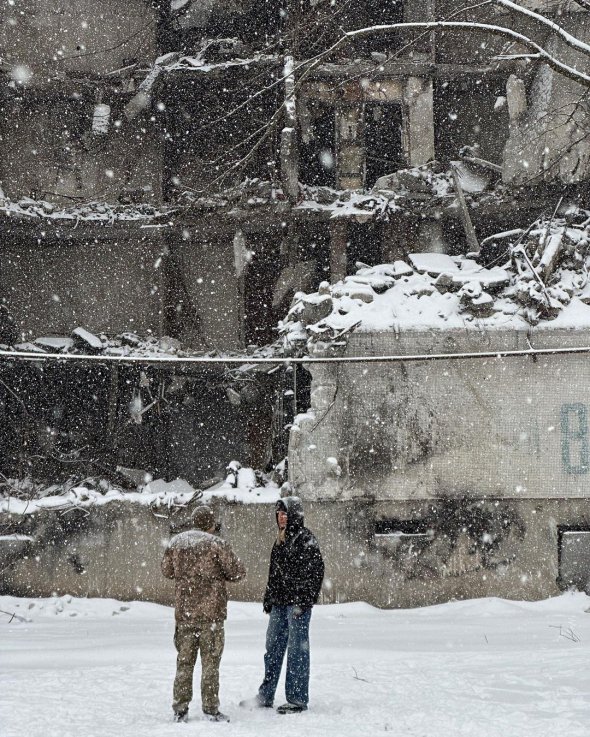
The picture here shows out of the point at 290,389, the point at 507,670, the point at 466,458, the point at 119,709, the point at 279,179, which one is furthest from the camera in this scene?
the point at 279,179

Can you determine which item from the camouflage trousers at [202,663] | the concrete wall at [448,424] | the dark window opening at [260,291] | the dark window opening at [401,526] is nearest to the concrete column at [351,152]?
the dark window opening at [260,291]

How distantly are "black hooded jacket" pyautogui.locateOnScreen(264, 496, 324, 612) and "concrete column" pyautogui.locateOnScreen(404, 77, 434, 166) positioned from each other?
1498 cm

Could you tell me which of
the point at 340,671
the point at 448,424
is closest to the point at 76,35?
the point at 448,424

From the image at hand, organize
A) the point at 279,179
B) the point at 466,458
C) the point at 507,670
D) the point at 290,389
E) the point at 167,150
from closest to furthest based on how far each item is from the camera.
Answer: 1. the point at 507,670
2. the point at 466,458
3. the point at 290,389
4. the point at 279,179
5. the point at 167,150

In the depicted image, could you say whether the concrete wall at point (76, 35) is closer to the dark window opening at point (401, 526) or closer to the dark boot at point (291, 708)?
the dark window opening at point (401, 526)

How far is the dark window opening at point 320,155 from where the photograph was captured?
20.7 m

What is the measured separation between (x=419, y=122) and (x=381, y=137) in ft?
3.77

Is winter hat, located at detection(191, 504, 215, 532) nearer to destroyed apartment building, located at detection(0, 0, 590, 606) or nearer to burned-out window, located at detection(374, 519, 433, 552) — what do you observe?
burned-out window, located at detection(374, 519, 433, 552)

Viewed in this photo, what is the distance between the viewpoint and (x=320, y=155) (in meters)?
20.9

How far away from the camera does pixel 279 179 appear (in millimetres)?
19609

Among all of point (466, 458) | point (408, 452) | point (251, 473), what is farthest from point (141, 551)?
point (466, 458)

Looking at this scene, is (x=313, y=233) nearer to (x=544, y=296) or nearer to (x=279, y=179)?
(x=279, y=179)

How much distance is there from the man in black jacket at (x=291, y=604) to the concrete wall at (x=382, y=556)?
4.62 metres

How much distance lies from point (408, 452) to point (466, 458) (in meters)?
0.79
